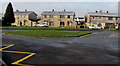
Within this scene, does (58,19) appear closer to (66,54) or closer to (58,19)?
(58,19)

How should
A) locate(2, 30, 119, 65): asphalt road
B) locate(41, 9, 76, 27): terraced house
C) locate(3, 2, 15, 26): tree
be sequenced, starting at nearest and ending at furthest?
locate(2, 30, 119, 65): asphalt road < locate(3, 2, 15, 26): tree < locate(41, 9, 76, 27): terraced house

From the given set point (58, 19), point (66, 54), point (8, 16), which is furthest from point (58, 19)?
point (66, 54)

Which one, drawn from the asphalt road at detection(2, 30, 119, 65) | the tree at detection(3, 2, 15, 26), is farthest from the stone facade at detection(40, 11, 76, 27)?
the asphalt road at detection(2, 30, 119, 65)

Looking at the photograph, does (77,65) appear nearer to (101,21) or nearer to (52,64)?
(52,64)

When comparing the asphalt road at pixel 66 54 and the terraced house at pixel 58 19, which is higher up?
the terraced house at pixel 58 19

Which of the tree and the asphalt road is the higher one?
the tree

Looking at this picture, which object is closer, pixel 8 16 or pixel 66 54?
pixel 66 54

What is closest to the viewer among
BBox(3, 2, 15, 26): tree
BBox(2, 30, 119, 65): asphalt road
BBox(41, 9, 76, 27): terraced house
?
BBox(2, 30, 119, 65): asphalt road

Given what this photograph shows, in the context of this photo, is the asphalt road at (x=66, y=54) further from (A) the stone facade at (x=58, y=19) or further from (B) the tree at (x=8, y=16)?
(A) the stone facade at (x=58, y=19)

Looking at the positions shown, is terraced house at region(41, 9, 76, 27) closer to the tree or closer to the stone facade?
the stone facade

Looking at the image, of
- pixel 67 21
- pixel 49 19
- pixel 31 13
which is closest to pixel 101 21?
pixel 67 21

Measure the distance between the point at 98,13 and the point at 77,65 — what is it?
58.4 metres

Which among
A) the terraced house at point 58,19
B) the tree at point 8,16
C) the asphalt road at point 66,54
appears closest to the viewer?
the asphalt road at point 66,54

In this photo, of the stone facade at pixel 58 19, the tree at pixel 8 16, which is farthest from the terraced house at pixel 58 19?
the tree at pixel 8 16
